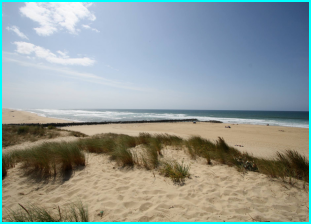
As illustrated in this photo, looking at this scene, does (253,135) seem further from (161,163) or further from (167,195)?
(167,195)

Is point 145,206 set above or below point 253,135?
above

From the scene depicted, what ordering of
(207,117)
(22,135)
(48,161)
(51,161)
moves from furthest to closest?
(207,117), (22,135), (51,161), (48,161)

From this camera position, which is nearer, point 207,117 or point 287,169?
point 287,169

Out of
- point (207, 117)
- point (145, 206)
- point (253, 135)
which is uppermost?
point (145, 206)

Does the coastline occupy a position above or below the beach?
below

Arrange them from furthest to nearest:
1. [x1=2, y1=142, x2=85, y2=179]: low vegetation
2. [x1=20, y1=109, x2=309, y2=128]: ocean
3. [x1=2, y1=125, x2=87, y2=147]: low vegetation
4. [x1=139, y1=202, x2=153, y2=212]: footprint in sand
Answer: [x1=20, y1=109, x2=309, y2=128]: ocean, [x1=2, y1=125, x2=87, y2=147]: low vegetation, [x1=2, y1=142, x2=85, y2=179]: low vegetation, [x1=139, y1=202, x2=153, y2=212]: footprint in sand

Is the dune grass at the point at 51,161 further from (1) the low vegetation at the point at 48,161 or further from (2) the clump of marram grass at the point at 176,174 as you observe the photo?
(2) the clump of marram grass at the point at 176,174

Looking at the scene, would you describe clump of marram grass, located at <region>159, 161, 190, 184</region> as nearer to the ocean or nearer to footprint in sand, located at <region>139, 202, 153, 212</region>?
footprint in sand, located at <region>139, 202, 153, 212</region>

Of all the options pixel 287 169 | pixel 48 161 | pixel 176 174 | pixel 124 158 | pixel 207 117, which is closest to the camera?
pixel 176 174

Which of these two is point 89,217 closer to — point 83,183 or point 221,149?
point 83,183

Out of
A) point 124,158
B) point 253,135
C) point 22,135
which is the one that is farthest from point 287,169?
point 22,135

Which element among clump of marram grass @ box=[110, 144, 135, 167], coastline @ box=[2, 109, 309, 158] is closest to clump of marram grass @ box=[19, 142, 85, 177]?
clump of marram grass @ box=[110, 144, 135, 167]

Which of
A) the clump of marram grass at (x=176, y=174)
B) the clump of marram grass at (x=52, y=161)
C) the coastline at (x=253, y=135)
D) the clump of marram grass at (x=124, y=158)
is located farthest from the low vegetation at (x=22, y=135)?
the clump of marram grass at (x=176, y=174)

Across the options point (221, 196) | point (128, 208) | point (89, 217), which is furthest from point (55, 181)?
point (221, 196)
